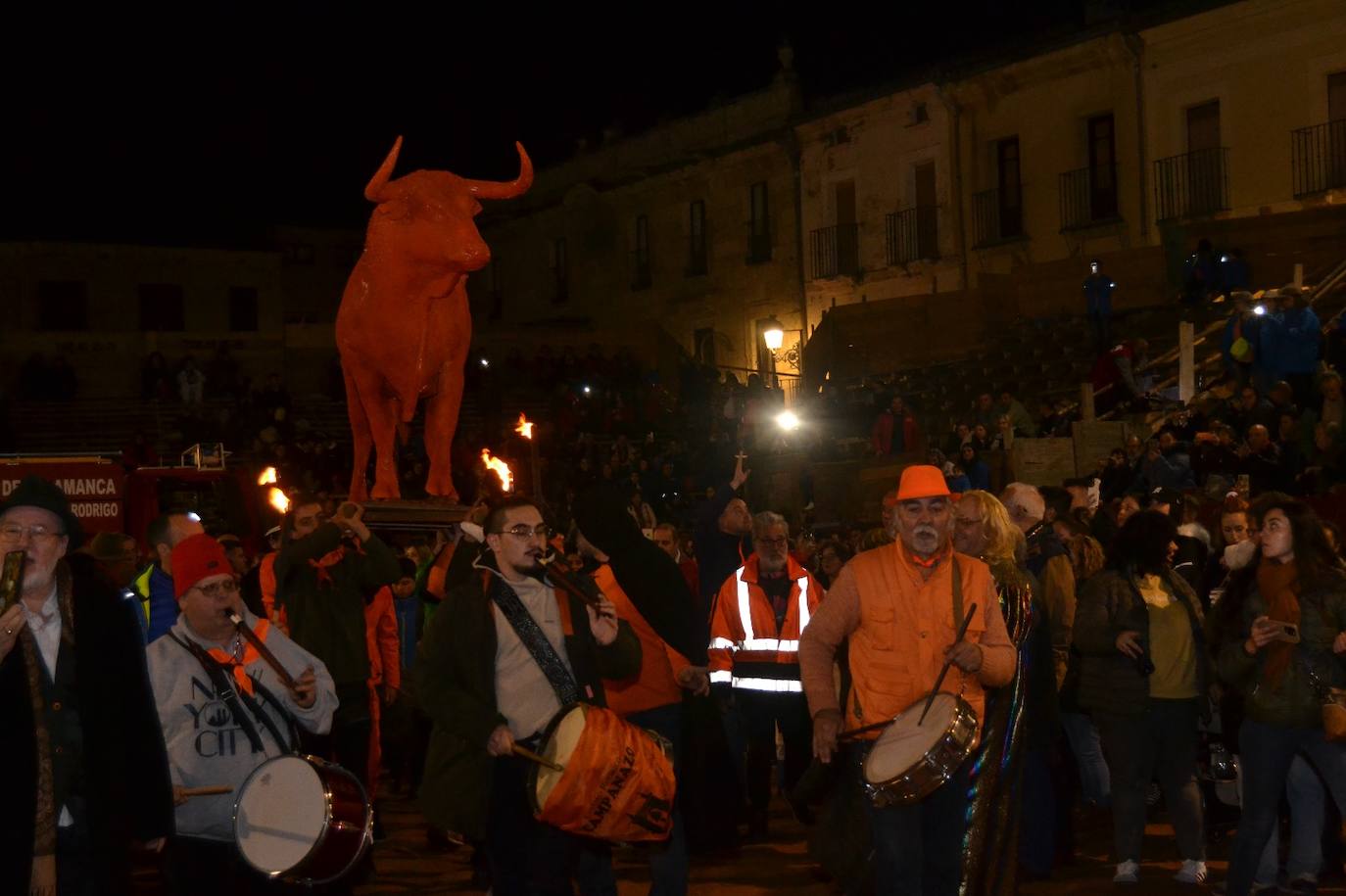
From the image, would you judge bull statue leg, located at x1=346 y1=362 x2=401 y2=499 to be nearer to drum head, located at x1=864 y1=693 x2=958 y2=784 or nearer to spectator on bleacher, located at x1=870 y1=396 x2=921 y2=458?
drum head, located at x1=864 y1=693 x2=958 y2=784

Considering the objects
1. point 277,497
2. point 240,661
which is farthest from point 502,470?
point 240,661

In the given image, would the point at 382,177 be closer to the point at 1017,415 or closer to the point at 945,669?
the point at 945,669

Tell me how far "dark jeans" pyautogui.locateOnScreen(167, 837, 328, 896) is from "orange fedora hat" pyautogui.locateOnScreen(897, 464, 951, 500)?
257 cm

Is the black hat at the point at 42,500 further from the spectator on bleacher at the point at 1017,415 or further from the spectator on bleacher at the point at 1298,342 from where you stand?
the spectator on bleacher at the point at 1017,415

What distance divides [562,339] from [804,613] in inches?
1141

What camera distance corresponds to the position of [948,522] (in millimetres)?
6641

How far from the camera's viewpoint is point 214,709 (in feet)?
20.9

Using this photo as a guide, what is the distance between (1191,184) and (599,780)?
2672 centimetres

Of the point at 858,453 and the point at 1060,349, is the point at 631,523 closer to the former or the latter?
the point at 858,453

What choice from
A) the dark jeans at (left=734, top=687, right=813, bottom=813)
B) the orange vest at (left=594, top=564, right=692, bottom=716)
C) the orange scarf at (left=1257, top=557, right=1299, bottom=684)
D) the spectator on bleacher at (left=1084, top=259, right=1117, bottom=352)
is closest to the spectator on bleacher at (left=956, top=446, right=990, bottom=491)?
the spectator on bleacher at (left=1084, top=259, right=1117, bottom=352)

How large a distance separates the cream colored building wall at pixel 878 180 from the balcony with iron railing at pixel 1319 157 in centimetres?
747

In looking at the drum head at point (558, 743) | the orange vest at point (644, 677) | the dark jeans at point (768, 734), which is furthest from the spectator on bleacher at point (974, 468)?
the drum head at point (558, 743)

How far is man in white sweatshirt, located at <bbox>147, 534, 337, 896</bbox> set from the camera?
6.25 metres

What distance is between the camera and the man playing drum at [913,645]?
6449mm
